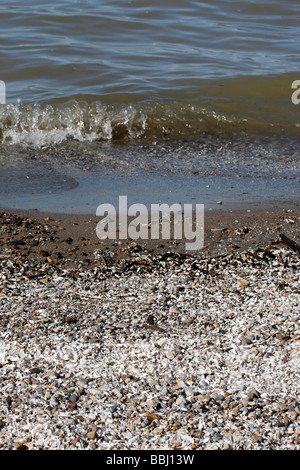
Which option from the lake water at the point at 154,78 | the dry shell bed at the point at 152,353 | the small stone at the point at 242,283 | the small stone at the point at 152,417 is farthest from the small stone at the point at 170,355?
the lake water at the point at 154,78

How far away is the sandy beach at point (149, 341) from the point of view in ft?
8.94

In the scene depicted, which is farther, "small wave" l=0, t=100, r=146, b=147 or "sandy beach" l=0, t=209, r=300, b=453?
"small wave" l=0, t=100, r=146, b=147

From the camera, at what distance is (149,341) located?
331cm

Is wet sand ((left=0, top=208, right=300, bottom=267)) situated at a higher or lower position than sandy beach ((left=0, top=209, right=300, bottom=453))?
higher


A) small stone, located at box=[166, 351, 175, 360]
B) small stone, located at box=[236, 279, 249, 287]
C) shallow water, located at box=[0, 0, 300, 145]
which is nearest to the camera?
small stone, located at box=[166, 351, 175, 360]

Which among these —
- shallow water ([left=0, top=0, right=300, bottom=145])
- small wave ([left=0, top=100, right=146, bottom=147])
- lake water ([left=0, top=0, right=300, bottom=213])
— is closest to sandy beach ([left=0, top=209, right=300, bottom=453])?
lake water ([left=0, top=0, right=300, bottom=213])

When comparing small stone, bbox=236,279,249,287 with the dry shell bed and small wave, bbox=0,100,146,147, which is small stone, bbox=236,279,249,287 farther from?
small wave, bbox=0,100,146,147

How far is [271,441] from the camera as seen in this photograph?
2.65 m

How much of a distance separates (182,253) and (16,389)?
1.76 m

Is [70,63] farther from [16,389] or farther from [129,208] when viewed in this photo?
[16,389]

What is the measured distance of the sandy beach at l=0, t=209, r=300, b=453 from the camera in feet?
8.94

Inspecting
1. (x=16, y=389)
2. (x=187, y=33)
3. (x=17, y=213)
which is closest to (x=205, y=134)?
(x=17, y=213)

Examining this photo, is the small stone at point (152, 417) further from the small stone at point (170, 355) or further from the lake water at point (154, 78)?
the lake water at point (154, 78)
